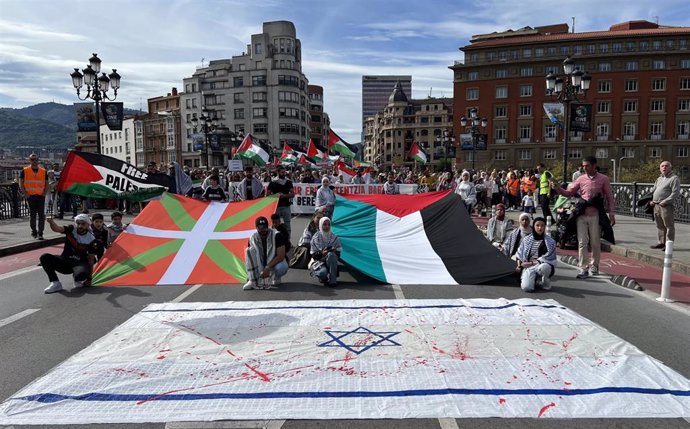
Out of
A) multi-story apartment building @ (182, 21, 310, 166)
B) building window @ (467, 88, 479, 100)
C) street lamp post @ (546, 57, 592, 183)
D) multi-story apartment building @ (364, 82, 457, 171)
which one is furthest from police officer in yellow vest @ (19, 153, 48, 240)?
multi-story apartment building @ (364, 82, 457, 171)

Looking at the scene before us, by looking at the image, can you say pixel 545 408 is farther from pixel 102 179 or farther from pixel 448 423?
pixel 102 179

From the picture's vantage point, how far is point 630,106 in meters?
74.8

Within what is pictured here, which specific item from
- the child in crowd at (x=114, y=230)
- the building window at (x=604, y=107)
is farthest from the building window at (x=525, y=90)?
the child in crowd at (x=114, y=230)

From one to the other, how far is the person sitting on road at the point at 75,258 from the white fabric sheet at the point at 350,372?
2.56 meters

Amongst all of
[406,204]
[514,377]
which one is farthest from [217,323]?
[406,204]

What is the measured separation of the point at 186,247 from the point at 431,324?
5.15 m

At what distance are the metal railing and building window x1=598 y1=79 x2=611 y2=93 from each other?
6268 centimetres

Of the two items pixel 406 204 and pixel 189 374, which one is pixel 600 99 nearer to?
pixel 406 204

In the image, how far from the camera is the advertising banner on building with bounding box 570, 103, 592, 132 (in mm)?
17953

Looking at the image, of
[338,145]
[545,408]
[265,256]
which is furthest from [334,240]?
[338,145]

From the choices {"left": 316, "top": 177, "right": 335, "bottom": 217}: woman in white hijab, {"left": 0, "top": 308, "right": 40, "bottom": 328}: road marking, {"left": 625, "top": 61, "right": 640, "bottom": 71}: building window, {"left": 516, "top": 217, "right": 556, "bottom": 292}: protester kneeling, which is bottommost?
{"left": 0, "top": 308, "right": 40, "bottom": 328}: road marking

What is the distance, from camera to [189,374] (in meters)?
4.47

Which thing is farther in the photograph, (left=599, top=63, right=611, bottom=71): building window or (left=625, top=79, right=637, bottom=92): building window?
(left=599, top=63, right=611, bottom=71): building window

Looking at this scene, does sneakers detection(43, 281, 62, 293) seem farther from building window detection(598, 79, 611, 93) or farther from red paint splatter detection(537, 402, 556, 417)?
building window detection(598, 79, 611, 93)
